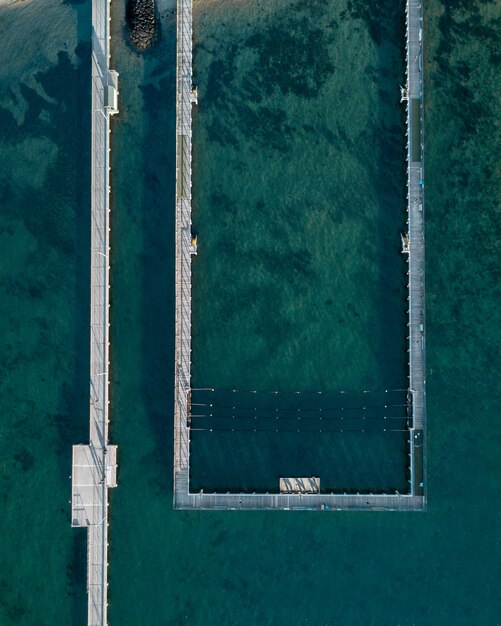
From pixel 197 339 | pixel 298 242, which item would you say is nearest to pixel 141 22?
pixel 298 242

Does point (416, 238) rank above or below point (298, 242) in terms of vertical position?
above

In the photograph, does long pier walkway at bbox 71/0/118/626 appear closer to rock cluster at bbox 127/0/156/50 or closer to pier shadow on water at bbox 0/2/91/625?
pier shadow on water at bbox 0/2/91/625

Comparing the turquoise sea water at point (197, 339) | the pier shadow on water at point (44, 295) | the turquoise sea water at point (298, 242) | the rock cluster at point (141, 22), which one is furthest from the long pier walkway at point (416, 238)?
the pier shadow on water at point (44, 295)

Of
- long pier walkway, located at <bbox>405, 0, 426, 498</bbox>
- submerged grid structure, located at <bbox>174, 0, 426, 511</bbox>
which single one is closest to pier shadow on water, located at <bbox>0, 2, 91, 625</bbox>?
submerged grid structure, located at <bbox>174, 0, 426, 511</bbox>

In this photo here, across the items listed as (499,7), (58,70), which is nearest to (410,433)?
(499,7)

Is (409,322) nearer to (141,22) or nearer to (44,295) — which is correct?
(44,295)
